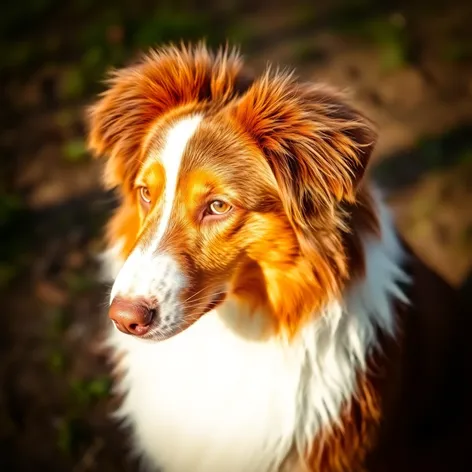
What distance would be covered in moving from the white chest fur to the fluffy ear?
346 millimetres

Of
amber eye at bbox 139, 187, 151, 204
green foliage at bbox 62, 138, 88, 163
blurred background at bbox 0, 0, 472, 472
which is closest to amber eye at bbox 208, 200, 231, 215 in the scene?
amber eye at bbox 139, 187, 151, 204

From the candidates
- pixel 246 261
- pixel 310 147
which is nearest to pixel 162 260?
pixel 246 261

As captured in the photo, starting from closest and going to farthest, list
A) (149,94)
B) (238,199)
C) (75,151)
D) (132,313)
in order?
(132,313) < (238,199) < (149,94) < (75,151)

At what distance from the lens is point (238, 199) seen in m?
2.13

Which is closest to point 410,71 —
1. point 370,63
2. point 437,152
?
point 370,63

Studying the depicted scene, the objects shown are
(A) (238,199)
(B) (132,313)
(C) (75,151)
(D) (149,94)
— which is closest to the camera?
(B) (132,313)

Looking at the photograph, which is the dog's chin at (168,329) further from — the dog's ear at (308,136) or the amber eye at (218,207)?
the dog's ear at (308,136)

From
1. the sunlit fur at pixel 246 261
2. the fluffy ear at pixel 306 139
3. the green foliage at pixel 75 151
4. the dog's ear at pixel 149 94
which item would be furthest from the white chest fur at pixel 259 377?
the green foliage at pixel 75 151

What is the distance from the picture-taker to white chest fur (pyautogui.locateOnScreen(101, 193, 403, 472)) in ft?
7.58

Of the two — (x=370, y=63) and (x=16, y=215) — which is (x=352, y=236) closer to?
(x=16, y=215)

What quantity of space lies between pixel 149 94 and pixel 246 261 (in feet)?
2.06

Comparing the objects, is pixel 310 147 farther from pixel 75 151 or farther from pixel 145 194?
pixel 75 151

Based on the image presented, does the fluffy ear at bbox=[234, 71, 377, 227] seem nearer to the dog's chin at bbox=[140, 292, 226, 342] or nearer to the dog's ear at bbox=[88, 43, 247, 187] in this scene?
the dog's ear at bbox=[88, 43, 247, 187]

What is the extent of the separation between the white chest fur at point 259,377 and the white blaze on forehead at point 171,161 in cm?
37
